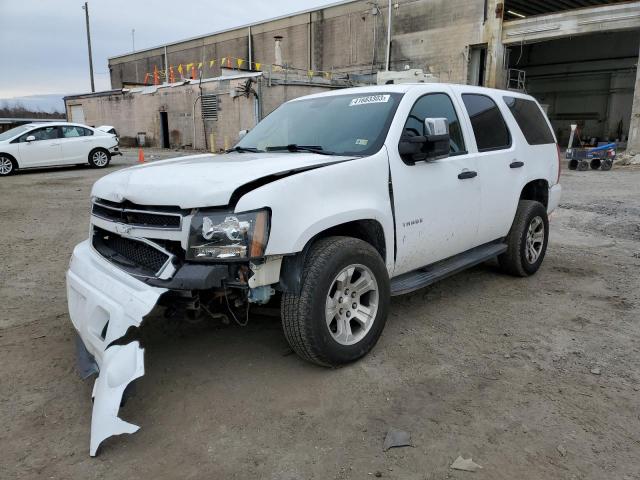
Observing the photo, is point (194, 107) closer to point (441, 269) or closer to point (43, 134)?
point (43, 134)

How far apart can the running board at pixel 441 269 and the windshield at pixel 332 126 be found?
1.04 metres

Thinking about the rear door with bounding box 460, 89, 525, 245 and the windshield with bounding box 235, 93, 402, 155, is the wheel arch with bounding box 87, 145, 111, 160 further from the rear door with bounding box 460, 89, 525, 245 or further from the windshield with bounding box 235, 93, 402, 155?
the rear door with bounding box 460, 89, 525, 245

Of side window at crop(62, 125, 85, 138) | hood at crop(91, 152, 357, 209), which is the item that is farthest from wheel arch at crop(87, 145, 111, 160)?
hood at crop(91, 152, 357, 209)

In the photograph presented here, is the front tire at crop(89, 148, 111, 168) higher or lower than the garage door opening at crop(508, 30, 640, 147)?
lower

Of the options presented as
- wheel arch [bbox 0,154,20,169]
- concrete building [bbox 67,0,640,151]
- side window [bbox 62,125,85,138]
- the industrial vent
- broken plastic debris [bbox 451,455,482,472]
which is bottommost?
broken plastic debris [bbox 451,455,482,472]

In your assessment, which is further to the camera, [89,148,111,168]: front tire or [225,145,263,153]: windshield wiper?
[89,148,111,168]: front tire

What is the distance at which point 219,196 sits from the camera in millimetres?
Result: 2830

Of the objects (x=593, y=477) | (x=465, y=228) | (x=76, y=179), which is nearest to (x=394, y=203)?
(x=465, y=228)

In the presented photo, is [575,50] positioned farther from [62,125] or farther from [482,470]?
[482,470]

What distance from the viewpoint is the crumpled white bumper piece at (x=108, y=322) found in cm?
259

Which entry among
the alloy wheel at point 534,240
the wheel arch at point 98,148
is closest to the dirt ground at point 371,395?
the alloy wheel at point 534,240

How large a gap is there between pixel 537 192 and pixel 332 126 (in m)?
2.92

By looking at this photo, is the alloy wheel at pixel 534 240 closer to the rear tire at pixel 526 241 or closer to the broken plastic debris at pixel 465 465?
the rear tire at pixel 526 241

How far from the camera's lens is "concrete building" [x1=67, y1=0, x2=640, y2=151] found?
2331 cm
